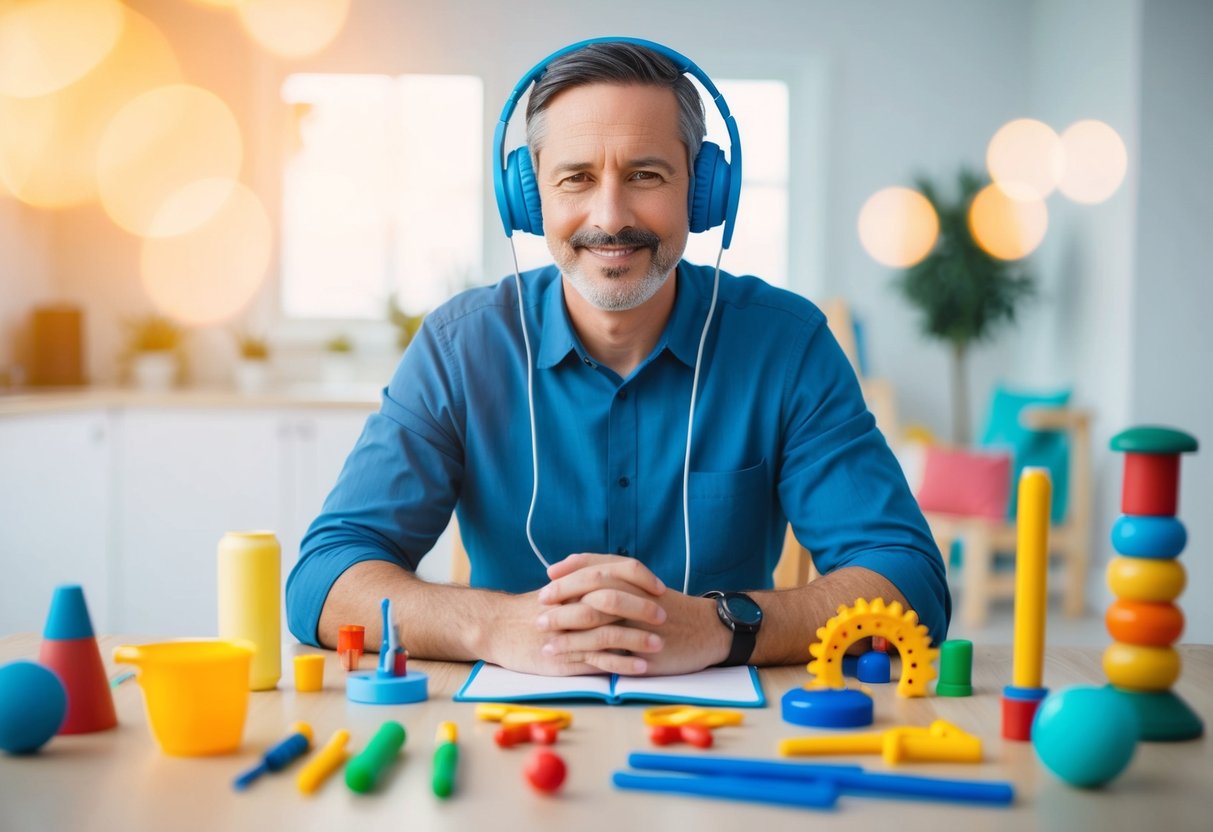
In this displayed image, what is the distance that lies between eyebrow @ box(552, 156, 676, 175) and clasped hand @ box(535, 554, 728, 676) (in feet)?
1.93

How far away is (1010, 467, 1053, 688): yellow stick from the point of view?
872 mm

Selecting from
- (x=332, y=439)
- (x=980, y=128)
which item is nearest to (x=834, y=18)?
(x=980, y=128)

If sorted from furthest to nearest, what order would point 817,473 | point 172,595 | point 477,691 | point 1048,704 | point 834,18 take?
point 834,18 → point 172,595 → point 817,473 → point 477,691 → point 1048,704

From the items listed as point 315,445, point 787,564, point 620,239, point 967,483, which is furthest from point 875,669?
point 967,483

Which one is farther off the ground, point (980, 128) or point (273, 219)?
point (980, 128)

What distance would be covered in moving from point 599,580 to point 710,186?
2.14 ft

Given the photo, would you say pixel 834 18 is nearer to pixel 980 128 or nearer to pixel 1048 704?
pixel 980 128

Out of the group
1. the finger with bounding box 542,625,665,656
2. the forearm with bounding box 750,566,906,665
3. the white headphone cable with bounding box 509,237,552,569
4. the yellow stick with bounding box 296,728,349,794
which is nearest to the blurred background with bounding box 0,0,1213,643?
the white headphone cable with bounding box 509,237,552,569

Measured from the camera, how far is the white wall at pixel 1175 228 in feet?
13.8

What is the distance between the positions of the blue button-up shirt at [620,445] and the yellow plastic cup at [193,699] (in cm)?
62

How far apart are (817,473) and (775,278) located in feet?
12.7

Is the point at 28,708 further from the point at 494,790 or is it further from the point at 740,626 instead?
the point at 740,626

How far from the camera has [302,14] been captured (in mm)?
4836

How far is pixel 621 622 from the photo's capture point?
1160mm
